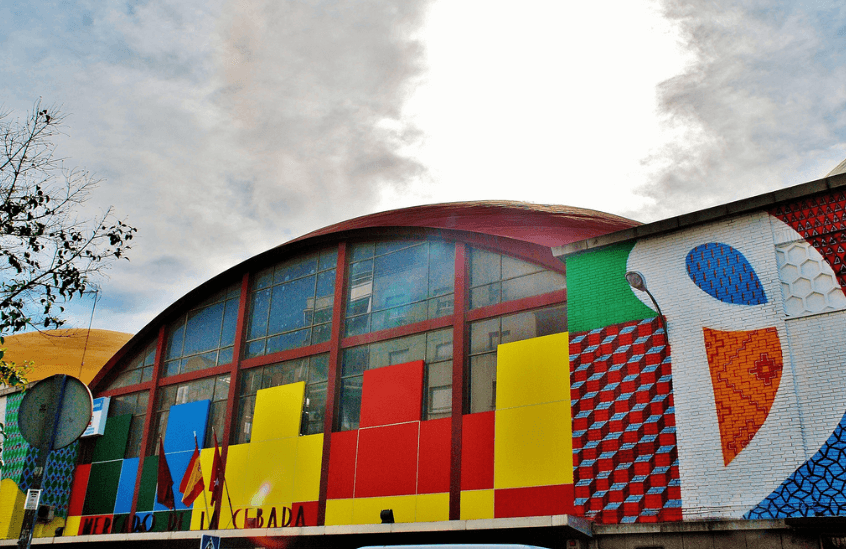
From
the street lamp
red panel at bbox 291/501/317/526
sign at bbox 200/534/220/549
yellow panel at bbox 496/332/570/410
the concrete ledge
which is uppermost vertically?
the concrete ledge

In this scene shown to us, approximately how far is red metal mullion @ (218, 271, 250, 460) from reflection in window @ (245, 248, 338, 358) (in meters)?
0.25

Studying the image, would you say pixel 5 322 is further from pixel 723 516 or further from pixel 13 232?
pixel 723 516

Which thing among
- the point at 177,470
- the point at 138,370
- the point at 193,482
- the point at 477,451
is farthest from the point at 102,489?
the point at 477,451

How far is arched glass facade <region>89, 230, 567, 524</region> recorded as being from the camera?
18688 millimetres

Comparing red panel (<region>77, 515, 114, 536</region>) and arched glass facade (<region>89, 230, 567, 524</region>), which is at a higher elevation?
arched glass facade (<region>89, 230, 567, 524</region>)

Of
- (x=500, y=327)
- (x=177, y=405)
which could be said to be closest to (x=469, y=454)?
(x=500, y=327)

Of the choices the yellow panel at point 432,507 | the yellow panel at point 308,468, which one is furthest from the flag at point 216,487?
the yellow panel at point 432,507

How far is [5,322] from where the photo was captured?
10672 millimetres

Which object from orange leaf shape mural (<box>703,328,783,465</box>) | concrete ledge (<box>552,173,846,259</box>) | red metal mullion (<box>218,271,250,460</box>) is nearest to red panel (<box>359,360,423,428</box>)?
red metal mullion (<box>218,271,250,460</box>)

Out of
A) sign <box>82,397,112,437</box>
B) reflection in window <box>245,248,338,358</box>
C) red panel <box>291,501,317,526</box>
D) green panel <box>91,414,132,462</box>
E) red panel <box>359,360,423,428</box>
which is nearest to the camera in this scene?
red panel <box>359,360,423,428</box>

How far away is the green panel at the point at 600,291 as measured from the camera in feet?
49.6

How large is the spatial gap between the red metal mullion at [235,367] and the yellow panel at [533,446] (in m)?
9.96

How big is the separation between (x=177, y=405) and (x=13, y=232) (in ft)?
50.2

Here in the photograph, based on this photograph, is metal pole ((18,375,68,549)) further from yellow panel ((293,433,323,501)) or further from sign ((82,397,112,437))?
sign ((82,397,112,437))
